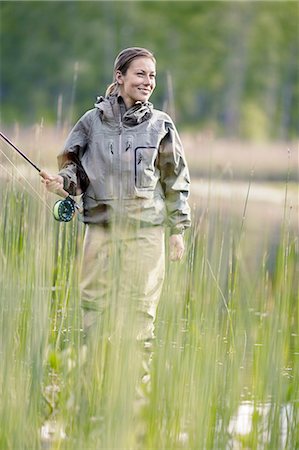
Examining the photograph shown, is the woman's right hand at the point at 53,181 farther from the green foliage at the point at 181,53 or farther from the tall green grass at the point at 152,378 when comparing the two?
the green foliage at the point at 181,53

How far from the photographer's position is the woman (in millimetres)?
3734

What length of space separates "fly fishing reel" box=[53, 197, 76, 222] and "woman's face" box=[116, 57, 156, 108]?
1.02 ft

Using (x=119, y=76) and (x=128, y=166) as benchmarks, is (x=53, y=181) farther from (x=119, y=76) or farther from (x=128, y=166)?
(x=119, y=76)

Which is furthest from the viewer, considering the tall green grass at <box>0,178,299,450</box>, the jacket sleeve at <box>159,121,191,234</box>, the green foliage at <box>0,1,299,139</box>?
the green foliage at <box>0,1,299,139</box>

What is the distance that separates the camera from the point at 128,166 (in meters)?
3.74

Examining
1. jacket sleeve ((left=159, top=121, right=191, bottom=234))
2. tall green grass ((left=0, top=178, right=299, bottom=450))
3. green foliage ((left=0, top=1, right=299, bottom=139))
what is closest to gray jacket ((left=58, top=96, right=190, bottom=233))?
jacket sleeve ((left=159, top=121, right=191, bottom=234))

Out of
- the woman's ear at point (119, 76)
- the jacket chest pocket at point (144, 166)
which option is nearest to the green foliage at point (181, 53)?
the woman's ear at point (119, 76)

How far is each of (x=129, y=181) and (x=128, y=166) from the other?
0.14ft

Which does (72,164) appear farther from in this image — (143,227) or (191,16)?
(191,16)

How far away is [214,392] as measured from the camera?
336cm

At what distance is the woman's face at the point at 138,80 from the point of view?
3.79 metres

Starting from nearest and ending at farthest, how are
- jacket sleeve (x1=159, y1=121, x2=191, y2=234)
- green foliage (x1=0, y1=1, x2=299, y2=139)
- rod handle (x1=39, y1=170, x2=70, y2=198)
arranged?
rod handle (x1=39, y1=170, x2=70, y2=198) < jacket sleeve (x1=159, y1=121, x2=191, y2=234) < green foliage (x1=0, y1=1, x2=299, y2=139)

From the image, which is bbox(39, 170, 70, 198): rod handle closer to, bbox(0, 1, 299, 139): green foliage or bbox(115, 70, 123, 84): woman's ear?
bbox(115, 70, 123, 84): woman's ear

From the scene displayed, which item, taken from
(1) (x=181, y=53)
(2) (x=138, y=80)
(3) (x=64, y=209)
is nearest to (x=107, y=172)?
(3) (x=64, y=209)
